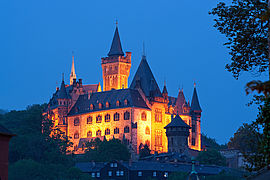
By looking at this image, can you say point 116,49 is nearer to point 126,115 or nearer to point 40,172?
point 126,115

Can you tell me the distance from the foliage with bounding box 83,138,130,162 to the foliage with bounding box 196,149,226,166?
14.6m

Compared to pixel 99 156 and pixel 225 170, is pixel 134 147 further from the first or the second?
pixel 225 170

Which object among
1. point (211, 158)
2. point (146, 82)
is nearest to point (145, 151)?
point (211, 158)

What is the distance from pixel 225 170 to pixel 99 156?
27.0 meters

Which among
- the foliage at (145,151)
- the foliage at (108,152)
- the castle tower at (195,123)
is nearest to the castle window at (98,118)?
the foliage at (108,152)

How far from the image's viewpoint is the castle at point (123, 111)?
15875 centimetres

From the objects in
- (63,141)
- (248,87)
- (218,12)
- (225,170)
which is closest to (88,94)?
(63,141)

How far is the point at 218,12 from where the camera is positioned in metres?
33.6

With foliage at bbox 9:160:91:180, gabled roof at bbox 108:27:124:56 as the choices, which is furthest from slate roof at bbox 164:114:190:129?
gabled roof at bbox 108:27:124:56

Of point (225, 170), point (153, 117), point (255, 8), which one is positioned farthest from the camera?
point (153, 117)

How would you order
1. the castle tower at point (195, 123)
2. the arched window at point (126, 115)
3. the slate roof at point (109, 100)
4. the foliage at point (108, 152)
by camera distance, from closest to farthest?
the foliage at point (108, 152), the arched window at point (126, 115), the slate roof at point (109, 100), the castle tower at point (195, 123)

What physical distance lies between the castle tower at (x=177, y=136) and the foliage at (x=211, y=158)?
4669 mm

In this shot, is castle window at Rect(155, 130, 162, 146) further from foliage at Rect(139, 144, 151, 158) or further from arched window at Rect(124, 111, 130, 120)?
arched window at Rect(124, 111, 130, 120)

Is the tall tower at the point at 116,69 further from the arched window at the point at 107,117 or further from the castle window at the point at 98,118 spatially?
the arched window at the point at 107,117
